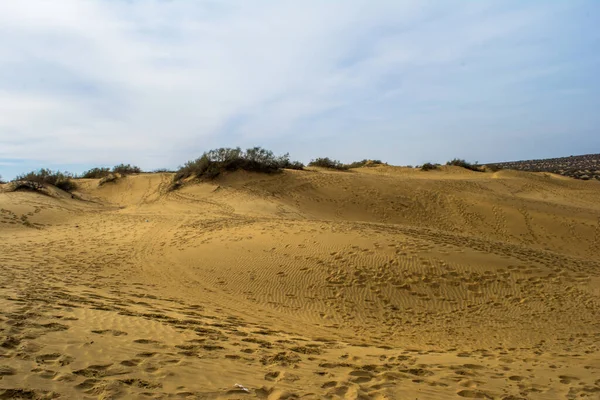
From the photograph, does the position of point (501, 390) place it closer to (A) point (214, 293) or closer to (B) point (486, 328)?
(B) point (486, 328)

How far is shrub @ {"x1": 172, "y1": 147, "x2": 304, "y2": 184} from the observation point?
78.6 feet

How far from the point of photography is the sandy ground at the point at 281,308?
417 centimetres

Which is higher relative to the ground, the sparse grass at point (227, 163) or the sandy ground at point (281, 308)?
the sparse grass at point (227, 163)

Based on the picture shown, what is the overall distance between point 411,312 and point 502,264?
3.68 m

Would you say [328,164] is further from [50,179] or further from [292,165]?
[50,179]

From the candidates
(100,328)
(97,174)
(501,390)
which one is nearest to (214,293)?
(100,328)

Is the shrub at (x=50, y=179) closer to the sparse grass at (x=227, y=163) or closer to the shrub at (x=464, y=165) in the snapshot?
the sparse grass at (x=227, y=163)

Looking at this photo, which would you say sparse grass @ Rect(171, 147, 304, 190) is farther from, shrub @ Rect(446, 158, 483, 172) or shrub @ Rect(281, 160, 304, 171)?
shrub @ Rect(446, 158, 483, 172)

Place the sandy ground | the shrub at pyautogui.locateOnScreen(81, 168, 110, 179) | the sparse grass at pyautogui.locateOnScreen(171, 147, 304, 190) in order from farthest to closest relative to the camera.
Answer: the shrub at pyautogui.locateOnScreen(81, 168, 110, 179) < the sparse grass at pyautogui.locateOnScreen(171, 147, 304, 190) < the sandy ground

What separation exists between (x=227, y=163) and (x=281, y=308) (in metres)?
17.0

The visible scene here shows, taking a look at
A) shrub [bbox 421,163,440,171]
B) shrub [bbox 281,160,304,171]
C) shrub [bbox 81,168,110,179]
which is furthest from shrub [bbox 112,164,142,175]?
shrub [bbox 421,163,440,171]

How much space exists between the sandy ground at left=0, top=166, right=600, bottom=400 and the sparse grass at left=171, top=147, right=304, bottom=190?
4.88 metres

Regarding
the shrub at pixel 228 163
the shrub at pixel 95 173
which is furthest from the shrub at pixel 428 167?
the shrub at pixel 95 173

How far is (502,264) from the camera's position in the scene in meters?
10.5
